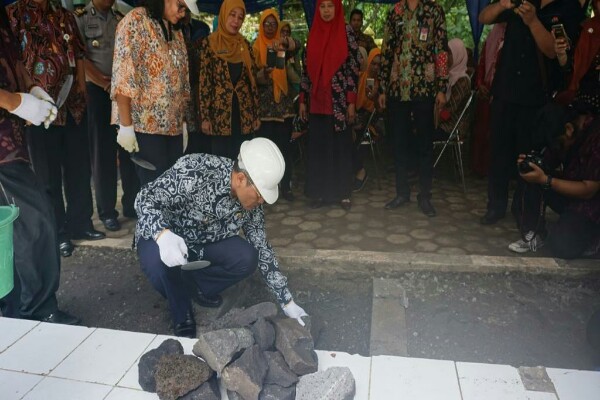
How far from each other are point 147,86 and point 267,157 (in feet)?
4.72

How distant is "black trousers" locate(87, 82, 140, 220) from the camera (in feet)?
13.2

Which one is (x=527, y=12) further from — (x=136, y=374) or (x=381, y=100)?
(x=136, y=374)

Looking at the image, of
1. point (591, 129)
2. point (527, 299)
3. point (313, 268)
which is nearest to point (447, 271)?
point (527, 299)

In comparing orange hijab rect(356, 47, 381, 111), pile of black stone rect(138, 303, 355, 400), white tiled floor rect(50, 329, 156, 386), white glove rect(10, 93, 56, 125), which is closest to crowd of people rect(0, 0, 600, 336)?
white glove rect(10, 93, 56, 125)

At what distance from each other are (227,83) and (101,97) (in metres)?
1.04

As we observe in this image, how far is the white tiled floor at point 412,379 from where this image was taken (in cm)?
167

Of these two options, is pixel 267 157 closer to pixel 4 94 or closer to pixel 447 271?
pixel 4 94

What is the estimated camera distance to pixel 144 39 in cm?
311

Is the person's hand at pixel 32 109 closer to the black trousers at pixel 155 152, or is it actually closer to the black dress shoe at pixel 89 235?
the black trousers at pixel 155 152

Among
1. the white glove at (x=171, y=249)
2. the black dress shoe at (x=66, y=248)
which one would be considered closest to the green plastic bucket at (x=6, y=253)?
the white glove at (x=171, y=249)

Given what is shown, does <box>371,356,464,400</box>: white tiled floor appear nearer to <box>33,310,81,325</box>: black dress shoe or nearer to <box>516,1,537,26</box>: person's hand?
<box>33,310,81,325</box>: black dress shoe

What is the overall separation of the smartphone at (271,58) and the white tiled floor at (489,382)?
3.65 meters

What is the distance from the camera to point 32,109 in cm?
219

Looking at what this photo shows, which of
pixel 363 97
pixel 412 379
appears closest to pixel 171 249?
pixel 412 379
